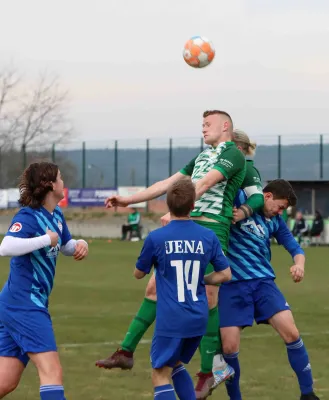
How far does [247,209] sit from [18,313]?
2.18 metres

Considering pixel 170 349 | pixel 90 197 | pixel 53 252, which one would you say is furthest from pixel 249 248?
pixel 90 197

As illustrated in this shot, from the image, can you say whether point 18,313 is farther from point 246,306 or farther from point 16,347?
point 246,306

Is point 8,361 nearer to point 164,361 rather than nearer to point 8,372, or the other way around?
point 8,372

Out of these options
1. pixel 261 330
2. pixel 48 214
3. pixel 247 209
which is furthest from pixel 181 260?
pixel 261 330

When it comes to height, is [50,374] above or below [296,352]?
above

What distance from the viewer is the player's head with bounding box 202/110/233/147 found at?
7.25 metres

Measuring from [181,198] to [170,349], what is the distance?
934 millimetres

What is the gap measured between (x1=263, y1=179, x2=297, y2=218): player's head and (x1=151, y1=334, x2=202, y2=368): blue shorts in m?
1.71

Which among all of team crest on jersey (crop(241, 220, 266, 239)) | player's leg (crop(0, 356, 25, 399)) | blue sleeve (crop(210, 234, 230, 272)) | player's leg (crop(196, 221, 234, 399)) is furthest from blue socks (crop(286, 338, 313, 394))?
player's leg (crop(0, 356, 25, 399))

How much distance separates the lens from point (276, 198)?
24.1 ft

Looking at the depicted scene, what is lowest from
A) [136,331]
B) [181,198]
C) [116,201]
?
[136,331]

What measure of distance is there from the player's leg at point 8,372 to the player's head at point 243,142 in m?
2.72

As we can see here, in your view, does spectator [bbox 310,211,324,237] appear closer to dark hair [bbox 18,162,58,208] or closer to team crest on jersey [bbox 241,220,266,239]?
team crest on jersey [bbox 241,220,266,239]

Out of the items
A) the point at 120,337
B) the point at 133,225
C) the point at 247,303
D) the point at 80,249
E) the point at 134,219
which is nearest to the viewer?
the point at 80,249
